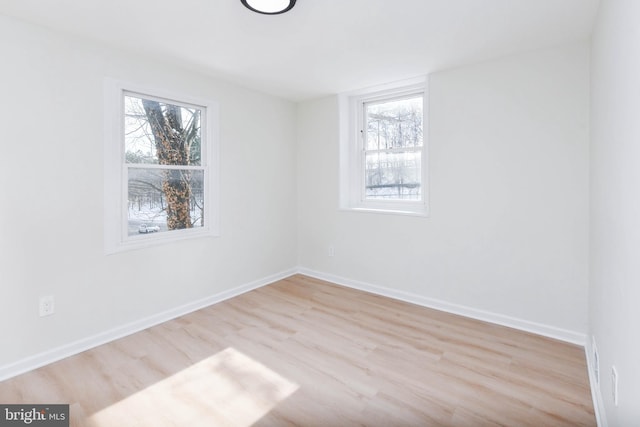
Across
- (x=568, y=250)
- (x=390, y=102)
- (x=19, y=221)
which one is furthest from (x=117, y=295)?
(x=568, y=250)

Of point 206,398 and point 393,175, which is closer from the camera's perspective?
point 206,398

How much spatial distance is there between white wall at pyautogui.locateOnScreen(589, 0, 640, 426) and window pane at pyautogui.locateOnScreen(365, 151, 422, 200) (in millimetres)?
1712

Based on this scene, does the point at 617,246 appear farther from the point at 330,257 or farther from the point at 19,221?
the point at 19,221

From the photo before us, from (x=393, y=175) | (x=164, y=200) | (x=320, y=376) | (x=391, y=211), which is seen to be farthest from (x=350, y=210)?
(x=320, y=376)

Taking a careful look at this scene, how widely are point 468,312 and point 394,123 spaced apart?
83.8 inches

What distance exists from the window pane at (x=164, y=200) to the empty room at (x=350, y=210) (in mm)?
17

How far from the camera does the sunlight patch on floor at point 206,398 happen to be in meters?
1.77

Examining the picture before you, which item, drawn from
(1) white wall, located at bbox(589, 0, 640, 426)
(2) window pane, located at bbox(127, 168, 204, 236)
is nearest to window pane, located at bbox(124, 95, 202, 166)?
(2) window pane, located at bbox(127, 168, 204, 236)

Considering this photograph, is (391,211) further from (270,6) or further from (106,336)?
(106,336)

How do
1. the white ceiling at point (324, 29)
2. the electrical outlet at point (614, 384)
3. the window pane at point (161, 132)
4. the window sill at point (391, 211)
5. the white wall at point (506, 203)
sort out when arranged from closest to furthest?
the electrical outlet at point (614, 384)
the white ceiling at point (324, 29)
the white wall at point (506, 203)
the window pane at point (161, 132)
the window sill at point (391, 211)

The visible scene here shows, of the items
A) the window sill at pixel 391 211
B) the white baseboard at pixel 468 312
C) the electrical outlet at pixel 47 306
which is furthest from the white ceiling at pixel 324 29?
the white baseboard at pixel 468 312

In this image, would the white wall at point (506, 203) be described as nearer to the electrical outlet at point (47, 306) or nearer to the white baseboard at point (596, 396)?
the white baseboard at point (596, 396)

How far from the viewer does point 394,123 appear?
375 cm

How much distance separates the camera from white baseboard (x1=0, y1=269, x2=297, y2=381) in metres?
2.18
